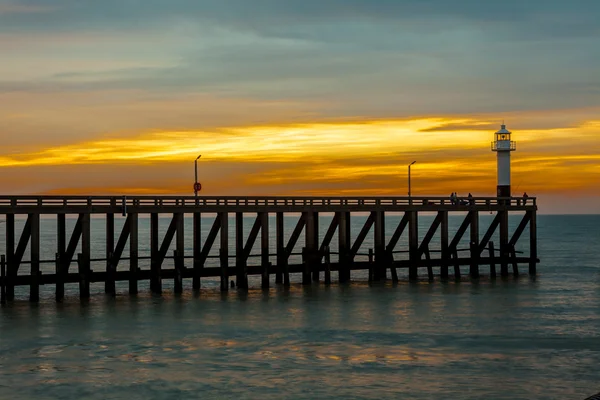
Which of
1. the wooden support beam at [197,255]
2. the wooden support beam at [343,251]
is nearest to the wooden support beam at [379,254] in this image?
the wooden support beam at [343,251]

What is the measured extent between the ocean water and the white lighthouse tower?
16556 mm

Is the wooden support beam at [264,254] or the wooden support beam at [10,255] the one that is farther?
the wooden support beam at [264,254]

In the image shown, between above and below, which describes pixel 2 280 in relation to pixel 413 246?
below

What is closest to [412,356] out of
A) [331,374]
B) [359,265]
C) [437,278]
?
[331,374]

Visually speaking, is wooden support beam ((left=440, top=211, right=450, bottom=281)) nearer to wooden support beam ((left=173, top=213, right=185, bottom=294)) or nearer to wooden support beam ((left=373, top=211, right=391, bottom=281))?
wooden support beam ((left=373, top=211, right=391, bottom=281))

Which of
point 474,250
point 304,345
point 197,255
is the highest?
point 197,255

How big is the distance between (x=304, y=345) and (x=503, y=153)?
37972 millimetres

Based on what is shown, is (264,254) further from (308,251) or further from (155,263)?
(155,263)

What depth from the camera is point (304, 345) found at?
34.7 m

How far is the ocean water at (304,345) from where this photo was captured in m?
28.0

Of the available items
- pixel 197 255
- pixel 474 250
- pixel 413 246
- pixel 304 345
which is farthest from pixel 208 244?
pixel 304 345

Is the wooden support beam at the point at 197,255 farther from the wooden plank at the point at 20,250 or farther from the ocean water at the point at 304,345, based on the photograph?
the wooden plank at the point at 20,250

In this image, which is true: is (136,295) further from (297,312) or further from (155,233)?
(297,312)

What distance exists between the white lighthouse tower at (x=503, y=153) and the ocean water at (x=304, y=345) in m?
16.6
